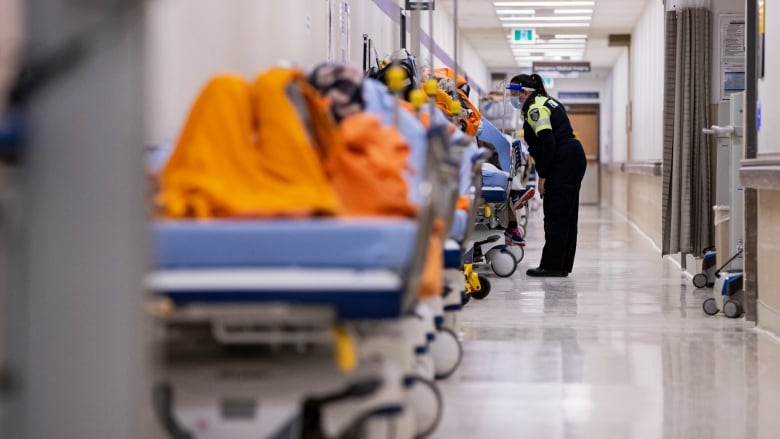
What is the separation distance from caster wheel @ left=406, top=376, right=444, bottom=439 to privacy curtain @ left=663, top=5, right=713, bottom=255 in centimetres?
531

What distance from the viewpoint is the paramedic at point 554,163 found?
8207 millimetres

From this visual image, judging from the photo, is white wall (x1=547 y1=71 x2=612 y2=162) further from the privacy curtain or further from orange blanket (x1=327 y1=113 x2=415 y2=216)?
orange blanket (x1=327 y1=113 x2=415 y2=216)

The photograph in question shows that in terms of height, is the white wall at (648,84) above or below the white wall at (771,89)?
above

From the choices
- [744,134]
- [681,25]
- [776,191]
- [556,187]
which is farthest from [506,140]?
[776,191]

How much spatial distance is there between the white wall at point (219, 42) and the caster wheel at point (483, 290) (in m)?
1.63

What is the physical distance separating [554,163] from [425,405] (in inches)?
210

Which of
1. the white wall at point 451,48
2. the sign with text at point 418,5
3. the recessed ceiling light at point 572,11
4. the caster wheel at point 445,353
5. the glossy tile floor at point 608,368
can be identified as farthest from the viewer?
the recessed ceiling light at point 572,11

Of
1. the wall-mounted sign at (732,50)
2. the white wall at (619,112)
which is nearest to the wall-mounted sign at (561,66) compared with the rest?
the white wall at (619,112)

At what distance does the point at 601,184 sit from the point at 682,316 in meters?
18.7

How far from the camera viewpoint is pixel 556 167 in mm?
8273

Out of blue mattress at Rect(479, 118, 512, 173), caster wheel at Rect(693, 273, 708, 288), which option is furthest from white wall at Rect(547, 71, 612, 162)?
caster wheel at Rect(693, 273, 708, 288)

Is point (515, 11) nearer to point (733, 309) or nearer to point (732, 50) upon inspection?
point (732, 50)

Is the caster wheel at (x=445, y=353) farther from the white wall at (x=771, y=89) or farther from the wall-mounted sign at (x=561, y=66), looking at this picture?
the wall-mounted sign at (x=561, y=66)

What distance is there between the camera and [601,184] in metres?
24.6
